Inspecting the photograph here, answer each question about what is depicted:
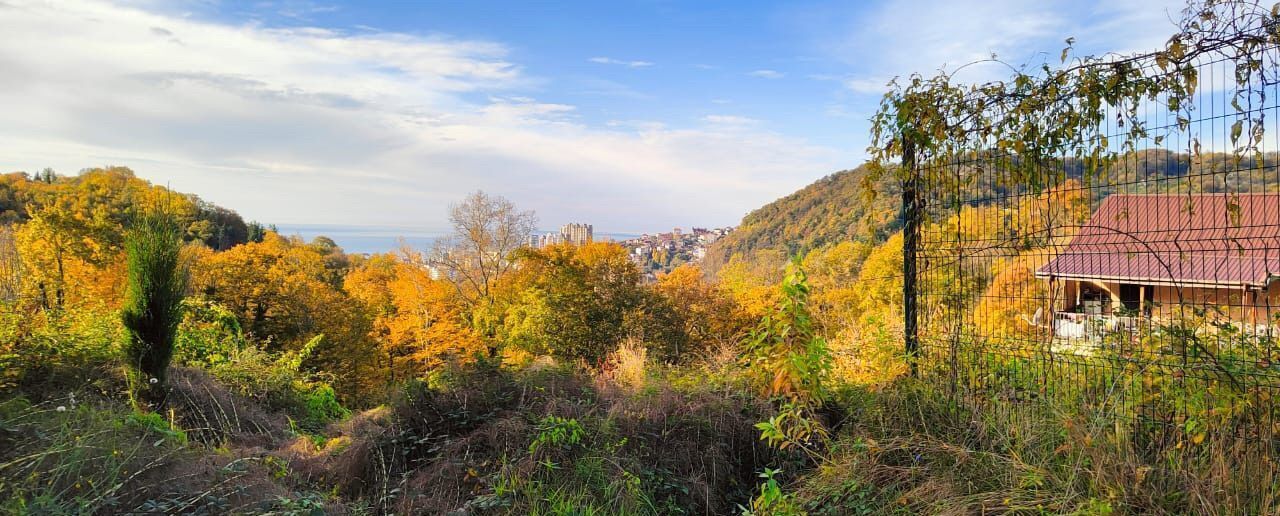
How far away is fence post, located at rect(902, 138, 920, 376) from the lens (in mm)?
4297

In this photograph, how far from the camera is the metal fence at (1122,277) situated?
3076mm

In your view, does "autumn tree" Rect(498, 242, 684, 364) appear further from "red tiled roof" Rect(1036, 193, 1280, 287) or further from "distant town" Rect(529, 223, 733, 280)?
"red tiled roof" Rect(1036, 193, 1280, 287)

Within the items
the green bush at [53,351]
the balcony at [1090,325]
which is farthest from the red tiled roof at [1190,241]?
the green bush at [53,351]

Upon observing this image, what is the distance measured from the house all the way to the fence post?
80cm

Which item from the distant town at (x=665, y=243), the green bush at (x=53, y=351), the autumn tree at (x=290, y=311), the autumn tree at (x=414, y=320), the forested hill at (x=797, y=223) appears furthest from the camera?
the distant town at (x=665, y=243)

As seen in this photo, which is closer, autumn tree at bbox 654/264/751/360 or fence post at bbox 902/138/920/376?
fence post at bbox 902/138/920/376

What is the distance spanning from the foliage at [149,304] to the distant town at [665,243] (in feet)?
58.6

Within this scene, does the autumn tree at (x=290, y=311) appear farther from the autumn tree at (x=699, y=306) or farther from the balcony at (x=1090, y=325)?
the balcony at (x=1090, y=325)

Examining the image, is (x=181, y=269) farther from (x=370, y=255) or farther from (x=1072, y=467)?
(x=370, y=255)

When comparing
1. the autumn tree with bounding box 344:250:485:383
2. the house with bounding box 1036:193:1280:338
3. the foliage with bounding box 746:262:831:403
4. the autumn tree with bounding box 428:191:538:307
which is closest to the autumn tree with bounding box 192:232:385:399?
the autumn tree with bounding box 344:250:485:383

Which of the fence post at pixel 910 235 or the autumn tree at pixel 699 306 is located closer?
the fence post at pixel 910 235

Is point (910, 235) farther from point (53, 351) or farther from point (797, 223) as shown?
point (797, 223)

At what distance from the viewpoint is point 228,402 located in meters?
5.60

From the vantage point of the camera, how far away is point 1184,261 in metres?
3.58
